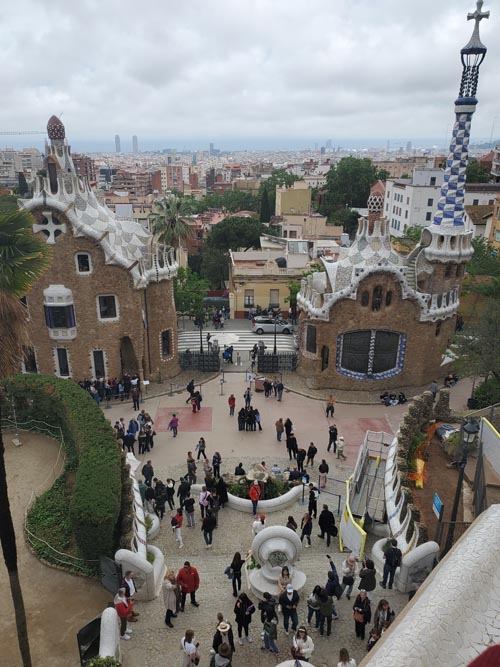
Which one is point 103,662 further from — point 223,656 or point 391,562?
point 391,562

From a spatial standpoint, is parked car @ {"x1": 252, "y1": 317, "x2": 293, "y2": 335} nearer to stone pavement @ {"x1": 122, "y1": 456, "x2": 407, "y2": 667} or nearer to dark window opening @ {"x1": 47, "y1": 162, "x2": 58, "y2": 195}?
dark window opening @ {"x1": 47, "y1": 162, "x2": 58, "y2": 195}

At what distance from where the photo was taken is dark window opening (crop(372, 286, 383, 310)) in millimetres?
26384

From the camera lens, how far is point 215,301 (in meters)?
44.7

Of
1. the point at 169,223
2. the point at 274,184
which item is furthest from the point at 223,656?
the point at 274,184

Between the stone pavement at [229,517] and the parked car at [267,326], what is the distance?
8696mm

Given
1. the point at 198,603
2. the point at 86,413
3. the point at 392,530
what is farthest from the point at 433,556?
the point at 86,413

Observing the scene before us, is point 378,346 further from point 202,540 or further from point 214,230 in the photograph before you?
point 214,230

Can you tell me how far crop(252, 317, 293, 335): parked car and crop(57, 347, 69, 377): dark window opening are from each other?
14325 mm

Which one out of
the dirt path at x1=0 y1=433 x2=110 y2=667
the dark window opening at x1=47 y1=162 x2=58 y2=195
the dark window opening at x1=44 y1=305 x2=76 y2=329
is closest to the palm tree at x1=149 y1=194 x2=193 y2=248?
the dark window opening at x1=47 y1=162 x2=58 y2=195

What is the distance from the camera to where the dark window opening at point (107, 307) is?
26.3 meters

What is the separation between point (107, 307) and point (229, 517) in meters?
13.9

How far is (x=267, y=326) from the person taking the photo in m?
37.6

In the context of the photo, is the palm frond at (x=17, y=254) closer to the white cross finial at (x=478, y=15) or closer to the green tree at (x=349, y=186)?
the white cross finial at (x=478, y=15)

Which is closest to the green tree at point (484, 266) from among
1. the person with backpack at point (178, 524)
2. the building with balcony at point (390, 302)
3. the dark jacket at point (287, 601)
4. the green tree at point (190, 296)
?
the building with balcony at point (390, 302)
